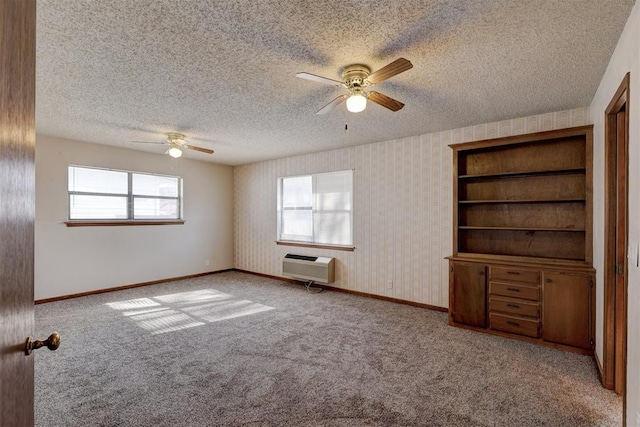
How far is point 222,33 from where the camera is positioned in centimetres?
196

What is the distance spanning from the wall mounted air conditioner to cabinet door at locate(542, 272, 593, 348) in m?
2.97

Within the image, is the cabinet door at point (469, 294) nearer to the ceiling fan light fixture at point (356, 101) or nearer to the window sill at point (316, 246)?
the window sill at point (316, 246)

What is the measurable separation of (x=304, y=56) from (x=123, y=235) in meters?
4.72

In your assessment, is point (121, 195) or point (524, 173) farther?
point (121, 195)

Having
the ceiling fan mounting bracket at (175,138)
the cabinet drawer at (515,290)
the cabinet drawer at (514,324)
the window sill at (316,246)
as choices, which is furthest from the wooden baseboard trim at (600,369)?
the ceiling fan mounting bracket at (175,138)

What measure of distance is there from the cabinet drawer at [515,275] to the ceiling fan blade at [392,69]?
246 cm

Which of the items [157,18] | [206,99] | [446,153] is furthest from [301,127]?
[157,18]

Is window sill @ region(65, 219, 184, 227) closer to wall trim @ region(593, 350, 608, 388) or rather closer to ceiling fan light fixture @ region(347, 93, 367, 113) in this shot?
ceiling fan light fixture @ region(347, 93, 367, 113)

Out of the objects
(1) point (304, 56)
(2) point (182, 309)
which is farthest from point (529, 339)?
(2) point (182, 309)

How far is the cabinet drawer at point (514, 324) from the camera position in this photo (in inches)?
125

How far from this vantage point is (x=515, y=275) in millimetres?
3273

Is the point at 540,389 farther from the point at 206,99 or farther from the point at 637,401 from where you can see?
the point at 206,99

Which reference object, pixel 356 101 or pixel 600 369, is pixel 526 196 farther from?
pixel 356 101

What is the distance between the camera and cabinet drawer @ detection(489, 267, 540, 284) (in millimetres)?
3166
